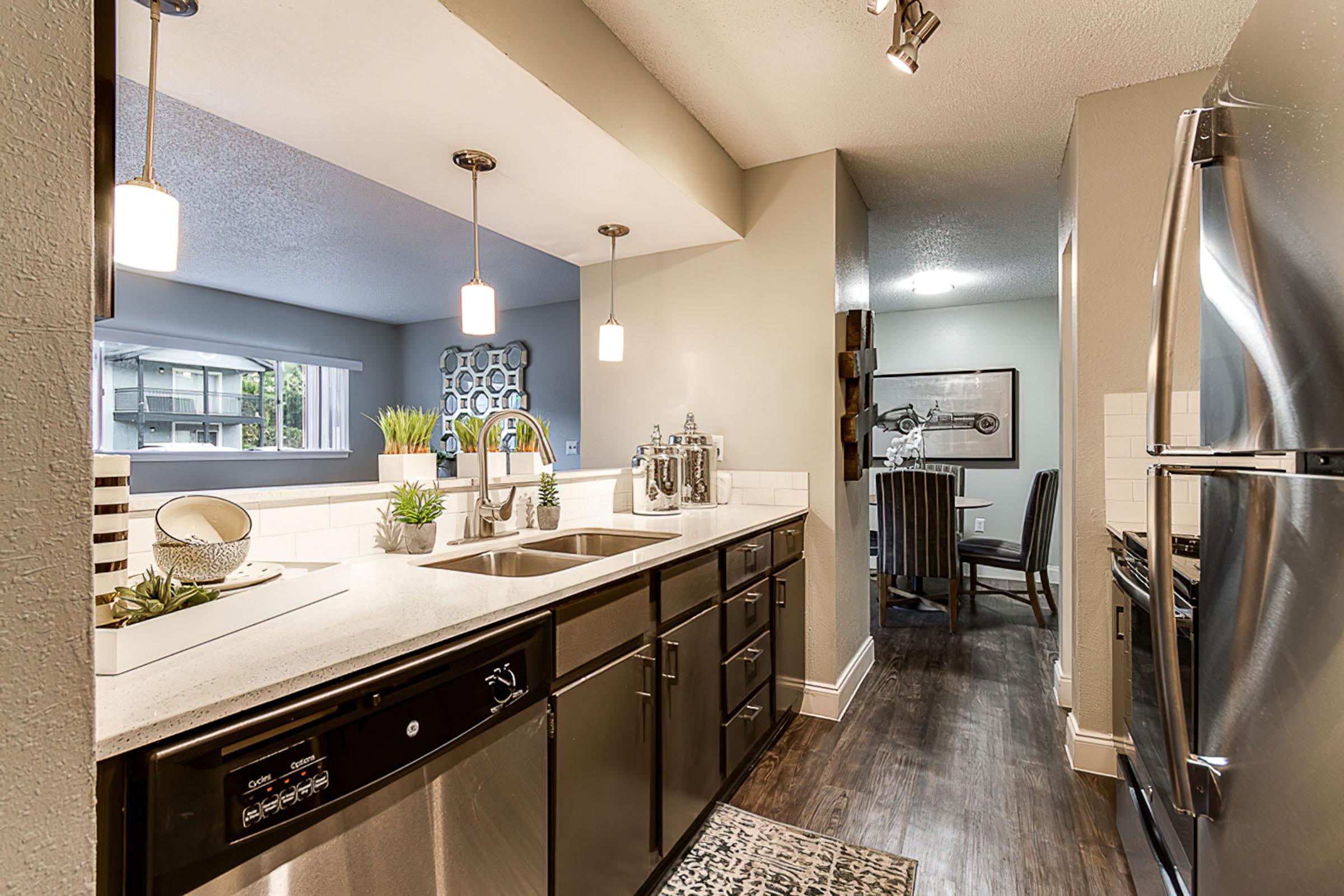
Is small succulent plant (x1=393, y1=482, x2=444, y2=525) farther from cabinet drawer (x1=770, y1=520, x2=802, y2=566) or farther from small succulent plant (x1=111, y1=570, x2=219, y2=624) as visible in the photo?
cabinet drawer (x1=770, y1=520, x2=802, y2=566)

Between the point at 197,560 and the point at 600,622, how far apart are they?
0.72 meters

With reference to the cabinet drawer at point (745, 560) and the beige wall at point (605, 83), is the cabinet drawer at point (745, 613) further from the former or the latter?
the beige wall at point (605, 83)

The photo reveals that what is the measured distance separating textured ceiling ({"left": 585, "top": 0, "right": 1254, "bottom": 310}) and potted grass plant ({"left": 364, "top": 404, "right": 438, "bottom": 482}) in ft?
4.18

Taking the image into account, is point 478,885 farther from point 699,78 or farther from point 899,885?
point 699,78

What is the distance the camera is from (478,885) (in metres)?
1.04

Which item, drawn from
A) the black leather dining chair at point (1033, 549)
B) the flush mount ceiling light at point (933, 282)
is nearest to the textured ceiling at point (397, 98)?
the flush mount ceiling light at point (933, 282)

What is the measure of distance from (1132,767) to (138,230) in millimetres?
2477

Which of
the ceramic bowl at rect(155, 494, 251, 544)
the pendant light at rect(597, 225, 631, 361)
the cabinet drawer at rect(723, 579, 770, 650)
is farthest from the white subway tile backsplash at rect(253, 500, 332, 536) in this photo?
the pendant light at rect(597, 225, 631, 361)

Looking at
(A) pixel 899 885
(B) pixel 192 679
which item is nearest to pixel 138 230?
(B) pixel 192 679

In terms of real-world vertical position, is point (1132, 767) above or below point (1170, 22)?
below

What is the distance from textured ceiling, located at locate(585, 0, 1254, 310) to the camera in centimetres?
188

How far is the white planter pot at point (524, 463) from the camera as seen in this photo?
88.4 inches

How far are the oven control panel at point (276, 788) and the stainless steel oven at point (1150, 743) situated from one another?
3.92 feet

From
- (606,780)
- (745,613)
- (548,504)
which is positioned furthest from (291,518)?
(745,613)
